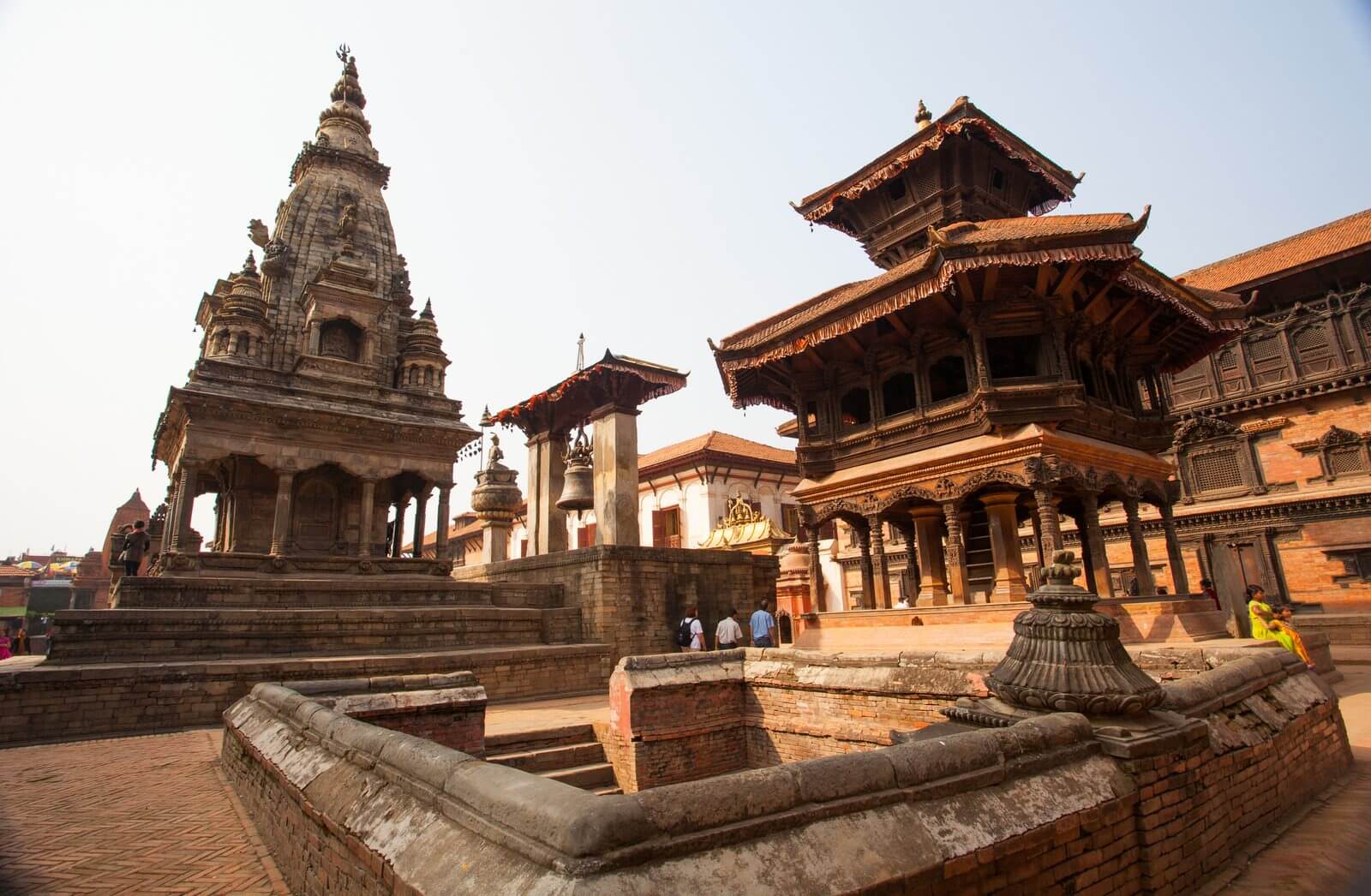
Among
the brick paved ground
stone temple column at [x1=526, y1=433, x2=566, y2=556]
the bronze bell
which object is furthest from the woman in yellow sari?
stone temple column at [x1=526, y1=433, x2=566, y2=556]

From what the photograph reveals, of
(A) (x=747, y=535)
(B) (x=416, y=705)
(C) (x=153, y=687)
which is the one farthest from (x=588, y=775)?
(A) (x=747, y=535)

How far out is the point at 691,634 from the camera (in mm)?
13922

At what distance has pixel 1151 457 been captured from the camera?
13.5 meters

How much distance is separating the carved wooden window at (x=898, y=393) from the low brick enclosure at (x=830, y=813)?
373 inches

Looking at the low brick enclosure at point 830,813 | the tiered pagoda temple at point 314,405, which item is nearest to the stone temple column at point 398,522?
the tiered pagoda temple at point 314,405

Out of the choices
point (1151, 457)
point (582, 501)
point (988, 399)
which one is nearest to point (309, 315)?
point (582, 501)

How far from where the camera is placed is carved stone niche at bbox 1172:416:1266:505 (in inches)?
854

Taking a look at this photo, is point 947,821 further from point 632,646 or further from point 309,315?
point 309,315

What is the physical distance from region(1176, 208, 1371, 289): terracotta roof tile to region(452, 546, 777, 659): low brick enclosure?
16.6 meters

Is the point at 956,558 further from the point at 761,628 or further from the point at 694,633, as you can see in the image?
the point at 694,633

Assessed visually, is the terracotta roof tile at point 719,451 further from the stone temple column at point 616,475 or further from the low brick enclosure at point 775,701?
the low brick enclosure at point 775,701

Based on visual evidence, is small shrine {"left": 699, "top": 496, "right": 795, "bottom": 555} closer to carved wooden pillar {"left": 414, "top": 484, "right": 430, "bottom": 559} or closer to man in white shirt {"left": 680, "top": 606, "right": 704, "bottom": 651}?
man in white shirt {"left": 680, "top": 606, "right": 704, "bottom": 651}

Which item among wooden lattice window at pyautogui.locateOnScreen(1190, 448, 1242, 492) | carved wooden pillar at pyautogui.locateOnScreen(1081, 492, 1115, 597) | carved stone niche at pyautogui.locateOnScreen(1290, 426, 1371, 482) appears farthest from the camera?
wooden lattice window at pyautogui.locateOnScreen(1190, 448, 1242, 492)

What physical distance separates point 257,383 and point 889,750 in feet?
65.6
